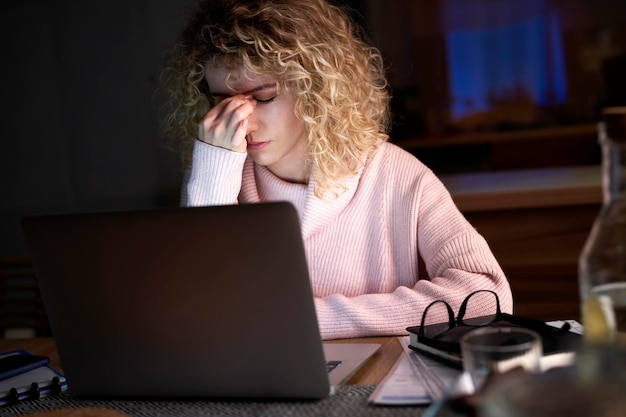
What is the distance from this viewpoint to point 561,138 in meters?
5.30

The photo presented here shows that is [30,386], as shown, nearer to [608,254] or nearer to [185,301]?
[185,301]

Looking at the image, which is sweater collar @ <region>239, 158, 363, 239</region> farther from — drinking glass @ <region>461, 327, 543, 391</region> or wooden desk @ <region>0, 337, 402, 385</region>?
drinking glass @ <region>461, 327, 543, 391</region>

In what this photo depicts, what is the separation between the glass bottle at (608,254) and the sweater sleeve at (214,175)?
0.99 meters

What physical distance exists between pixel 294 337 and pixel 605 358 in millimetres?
450

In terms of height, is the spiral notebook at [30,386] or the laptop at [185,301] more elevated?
the laptop at [185,301]

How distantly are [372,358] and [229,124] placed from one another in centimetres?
67

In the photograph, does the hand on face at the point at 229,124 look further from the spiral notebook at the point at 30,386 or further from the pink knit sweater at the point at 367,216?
the spiral notebook at the point at 30,386

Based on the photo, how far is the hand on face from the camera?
64.0 inches

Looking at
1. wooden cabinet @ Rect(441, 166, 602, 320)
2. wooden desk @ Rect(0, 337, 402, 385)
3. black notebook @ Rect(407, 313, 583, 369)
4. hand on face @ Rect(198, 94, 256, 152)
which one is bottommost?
wooden cabinet @ Rect(441, 166, 602, 320)

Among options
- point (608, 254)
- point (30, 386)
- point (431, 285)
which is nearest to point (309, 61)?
point (431, 285)

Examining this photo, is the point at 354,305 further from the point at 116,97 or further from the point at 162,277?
the point at 116,97

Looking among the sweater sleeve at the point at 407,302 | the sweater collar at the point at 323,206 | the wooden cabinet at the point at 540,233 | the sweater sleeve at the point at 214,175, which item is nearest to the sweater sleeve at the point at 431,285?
the sweater sleeve at the point at 407,302

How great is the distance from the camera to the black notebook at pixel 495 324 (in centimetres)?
99

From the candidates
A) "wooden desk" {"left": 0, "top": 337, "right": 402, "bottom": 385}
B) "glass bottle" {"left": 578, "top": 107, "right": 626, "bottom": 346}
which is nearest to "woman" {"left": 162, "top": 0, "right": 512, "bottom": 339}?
"wooden desk" {"left": 0, "top": 337, "right": 402, "bottom": 385}
